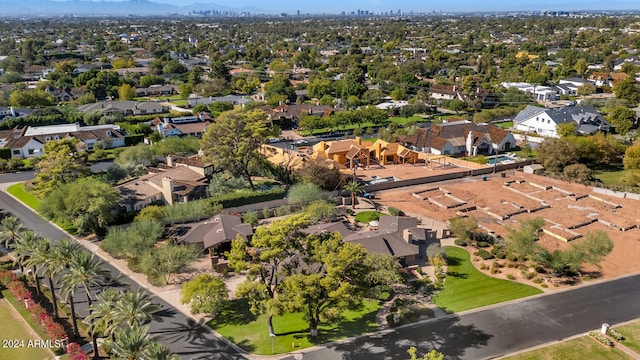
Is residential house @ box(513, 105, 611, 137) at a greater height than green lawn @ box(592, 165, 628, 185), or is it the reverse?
residential house @ box(513, 105, 611, 137)

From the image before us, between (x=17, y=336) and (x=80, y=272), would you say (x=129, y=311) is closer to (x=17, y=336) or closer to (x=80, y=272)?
(x=80, y=272)

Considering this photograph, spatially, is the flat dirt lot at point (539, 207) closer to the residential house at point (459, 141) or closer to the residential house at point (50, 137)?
the residential house at point (459, 141)

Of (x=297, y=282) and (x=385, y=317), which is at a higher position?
(x=297, y=282)

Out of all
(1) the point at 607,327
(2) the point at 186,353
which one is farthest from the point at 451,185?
(2) the point at 186,353

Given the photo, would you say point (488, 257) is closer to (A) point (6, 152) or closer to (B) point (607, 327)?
(B) point (607, 327)

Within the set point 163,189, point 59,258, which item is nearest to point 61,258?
point 59,258

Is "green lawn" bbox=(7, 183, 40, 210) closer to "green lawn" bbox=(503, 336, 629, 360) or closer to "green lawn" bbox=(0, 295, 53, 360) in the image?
"green lawn" bbox=(0, 295, 53, 360)

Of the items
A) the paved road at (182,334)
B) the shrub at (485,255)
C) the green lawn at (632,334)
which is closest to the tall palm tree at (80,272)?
the paved road at (182,334)

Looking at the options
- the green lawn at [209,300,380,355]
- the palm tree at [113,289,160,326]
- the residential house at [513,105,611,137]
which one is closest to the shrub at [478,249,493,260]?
the green lawn at [209,300,380,355]
